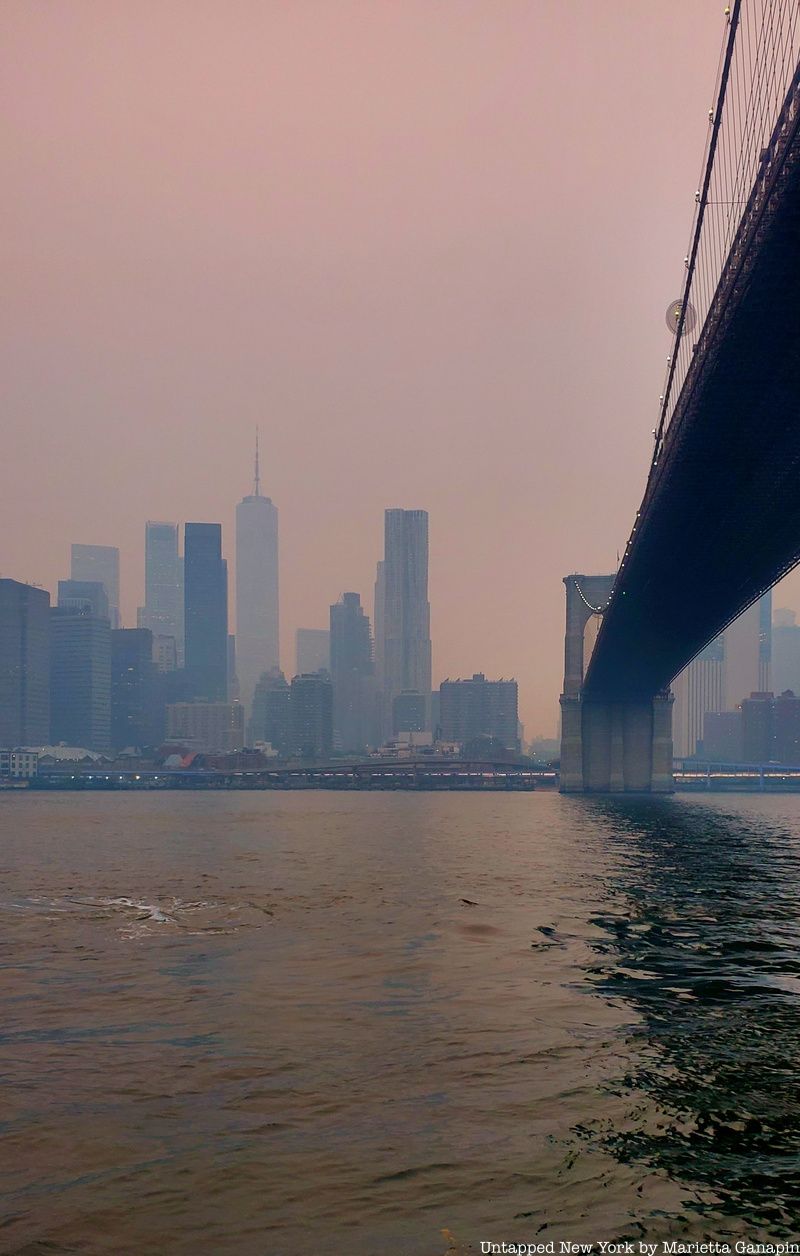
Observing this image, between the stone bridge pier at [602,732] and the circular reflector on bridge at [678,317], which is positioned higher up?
the circular reflector on bridge at [678,317]

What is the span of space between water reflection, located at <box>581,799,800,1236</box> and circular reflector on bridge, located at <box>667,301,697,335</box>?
24.3m

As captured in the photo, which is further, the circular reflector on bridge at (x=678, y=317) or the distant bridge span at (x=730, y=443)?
the circular reflector on bridge at (x=678, y=317)

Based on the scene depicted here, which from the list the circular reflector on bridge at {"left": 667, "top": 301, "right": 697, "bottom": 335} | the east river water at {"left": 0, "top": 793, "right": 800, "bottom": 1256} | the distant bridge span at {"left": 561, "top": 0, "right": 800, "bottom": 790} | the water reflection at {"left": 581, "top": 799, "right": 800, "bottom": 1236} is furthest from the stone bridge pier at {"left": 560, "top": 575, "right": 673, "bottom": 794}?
the east river water at {"left": 0, "top": 793, "right": 800, "bottom": 1256}

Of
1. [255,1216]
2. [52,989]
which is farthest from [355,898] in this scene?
[255,1216]

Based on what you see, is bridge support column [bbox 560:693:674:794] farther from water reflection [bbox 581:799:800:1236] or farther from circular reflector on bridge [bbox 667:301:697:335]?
water reflection [bbox 581:799:800:1236]

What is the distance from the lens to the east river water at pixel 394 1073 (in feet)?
29.7

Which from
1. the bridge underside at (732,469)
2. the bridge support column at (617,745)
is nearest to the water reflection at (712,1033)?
the bridge underside at (732,469)

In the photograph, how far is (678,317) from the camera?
52094 millimetres

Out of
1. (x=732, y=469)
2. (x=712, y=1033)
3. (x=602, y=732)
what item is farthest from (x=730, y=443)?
(x=602, y=732)

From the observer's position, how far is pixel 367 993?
59.5 ft

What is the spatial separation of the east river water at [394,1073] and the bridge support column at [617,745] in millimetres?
92632

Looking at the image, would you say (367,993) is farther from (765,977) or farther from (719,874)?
(719,874)

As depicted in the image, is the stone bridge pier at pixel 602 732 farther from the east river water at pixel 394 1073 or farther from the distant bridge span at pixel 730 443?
the east river water at pixel 394 1073

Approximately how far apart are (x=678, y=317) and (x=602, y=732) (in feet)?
254
